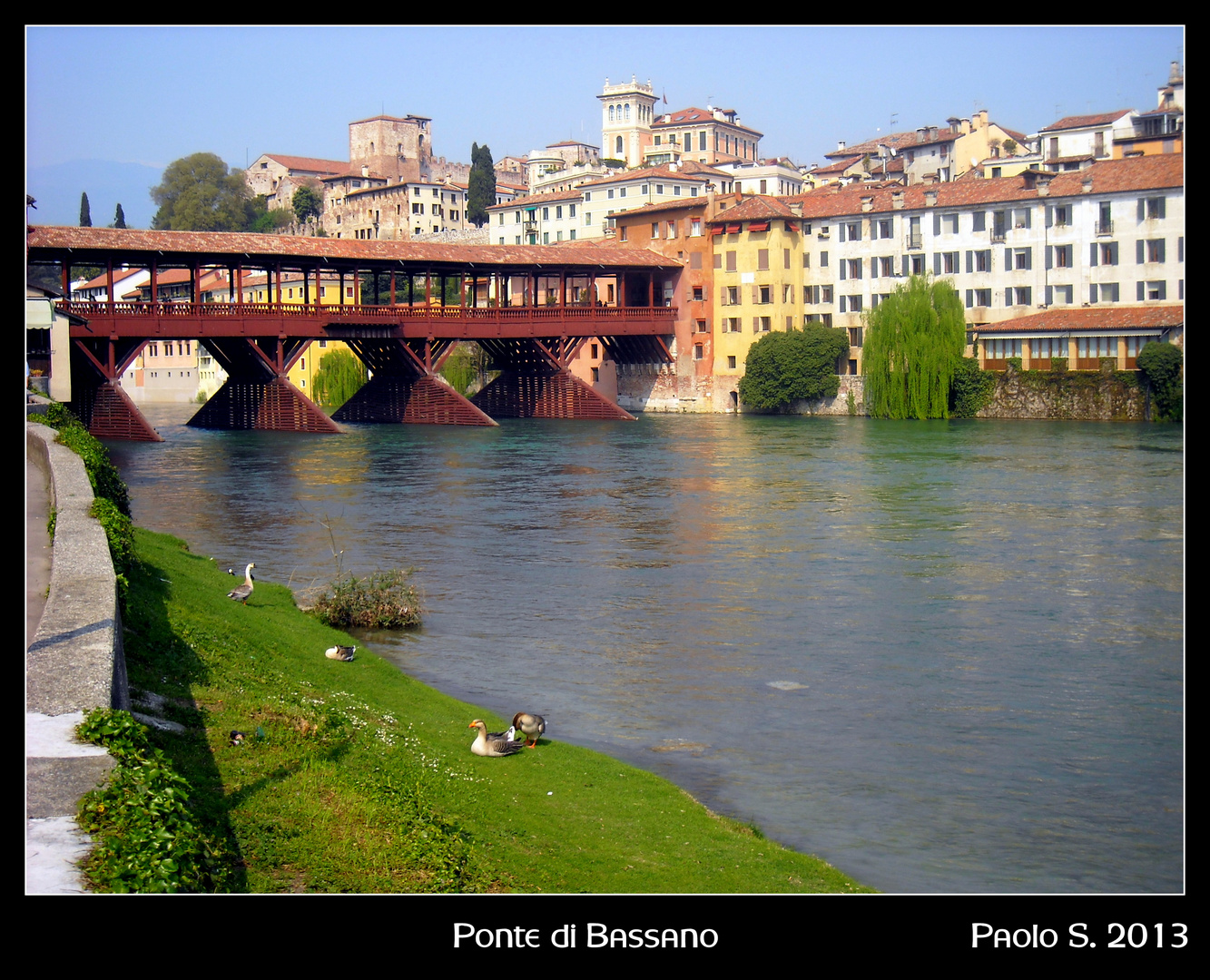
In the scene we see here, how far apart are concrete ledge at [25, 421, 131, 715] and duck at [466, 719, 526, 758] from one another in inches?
109

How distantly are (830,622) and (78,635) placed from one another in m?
11.0

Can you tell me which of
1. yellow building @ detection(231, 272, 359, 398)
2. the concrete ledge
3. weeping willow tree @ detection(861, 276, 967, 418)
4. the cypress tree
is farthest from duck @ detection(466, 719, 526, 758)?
the cypress tree

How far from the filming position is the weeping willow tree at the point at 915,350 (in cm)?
5328

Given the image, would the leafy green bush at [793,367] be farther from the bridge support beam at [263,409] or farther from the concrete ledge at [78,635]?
the concrete ledge at [78,635]

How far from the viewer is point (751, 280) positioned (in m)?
62.3

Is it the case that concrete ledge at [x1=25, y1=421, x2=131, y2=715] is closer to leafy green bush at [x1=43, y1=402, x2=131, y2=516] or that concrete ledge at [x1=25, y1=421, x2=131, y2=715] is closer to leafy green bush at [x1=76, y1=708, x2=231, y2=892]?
leafy green bush at [x1=76, y1=708, x2=231, y2=892]

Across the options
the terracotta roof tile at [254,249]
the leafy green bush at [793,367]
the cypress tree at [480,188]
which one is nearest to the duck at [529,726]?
the terracotta roof tile at [254,249]

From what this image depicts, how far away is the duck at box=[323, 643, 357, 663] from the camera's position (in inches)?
497

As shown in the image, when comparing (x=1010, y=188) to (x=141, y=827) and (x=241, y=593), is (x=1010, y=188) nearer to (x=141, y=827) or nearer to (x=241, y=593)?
(x=241, y=593)

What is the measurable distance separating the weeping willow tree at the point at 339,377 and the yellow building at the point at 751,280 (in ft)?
60.4

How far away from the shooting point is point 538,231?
292ft
